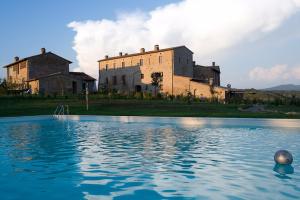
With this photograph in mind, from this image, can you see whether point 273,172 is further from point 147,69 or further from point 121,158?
point 147,69

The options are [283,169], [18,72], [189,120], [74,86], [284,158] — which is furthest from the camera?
[18,72]

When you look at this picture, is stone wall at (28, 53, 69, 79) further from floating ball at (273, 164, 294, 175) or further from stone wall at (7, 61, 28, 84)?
floating ball at (273, 164, 294, 175)

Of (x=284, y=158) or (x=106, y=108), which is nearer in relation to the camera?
(x=284, y=158)

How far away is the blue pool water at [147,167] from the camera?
7426mm

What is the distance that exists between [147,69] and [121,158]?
4690 centimetres

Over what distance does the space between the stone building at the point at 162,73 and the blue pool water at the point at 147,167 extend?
112ft

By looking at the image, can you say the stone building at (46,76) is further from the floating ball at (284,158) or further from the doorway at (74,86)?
the floating ball at (284,158)

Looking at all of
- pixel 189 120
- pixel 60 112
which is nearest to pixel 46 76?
pixel 60 112

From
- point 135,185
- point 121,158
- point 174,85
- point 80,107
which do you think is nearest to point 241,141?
point 121,158

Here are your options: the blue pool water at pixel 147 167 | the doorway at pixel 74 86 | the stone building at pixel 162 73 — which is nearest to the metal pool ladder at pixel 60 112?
the blue pool water at pixel 147 167

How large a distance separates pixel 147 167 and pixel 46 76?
141 feet

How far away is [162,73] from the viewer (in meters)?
55.5

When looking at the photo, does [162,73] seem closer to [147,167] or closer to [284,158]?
[284,158]

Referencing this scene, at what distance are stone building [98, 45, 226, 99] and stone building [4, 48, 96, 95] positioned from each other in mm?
5413
